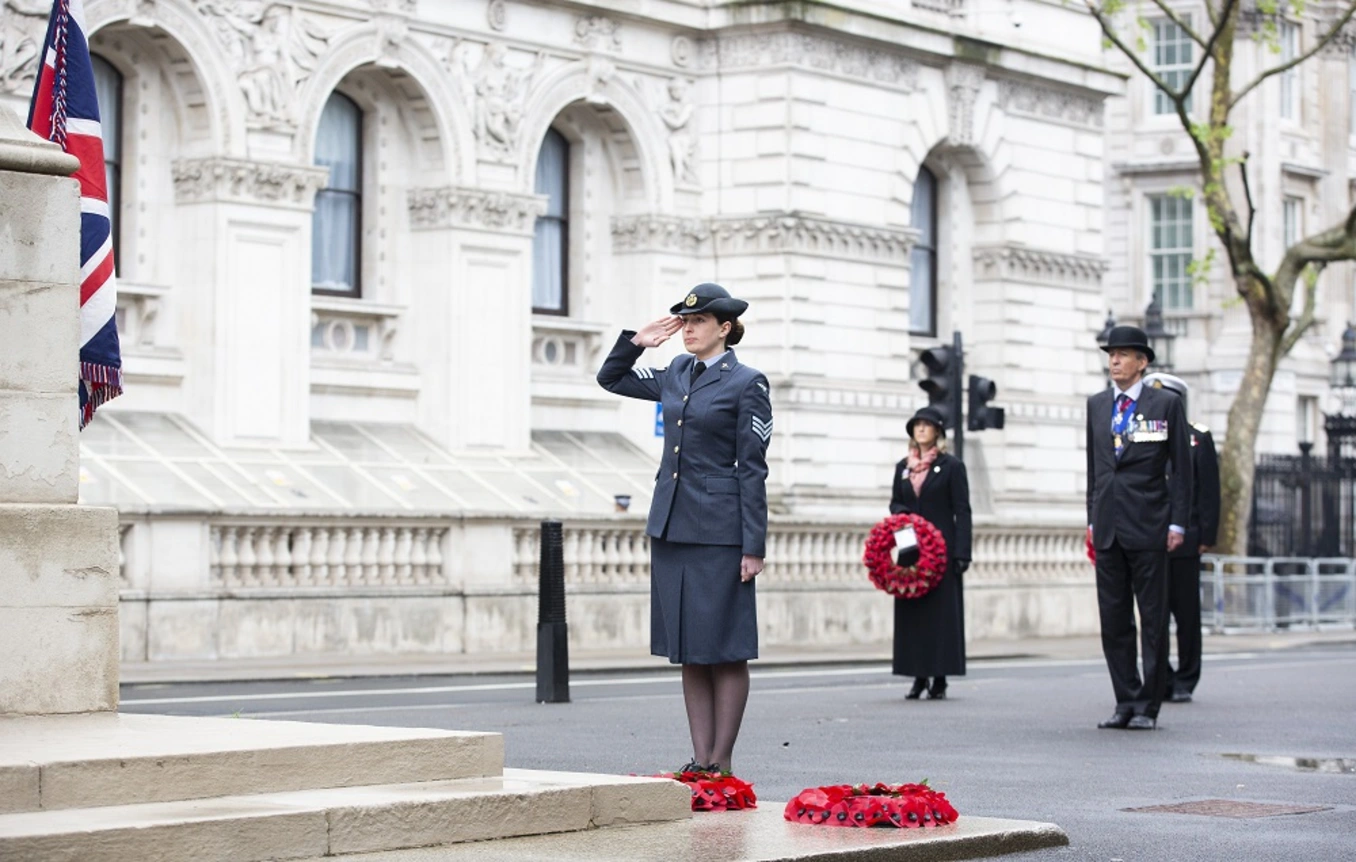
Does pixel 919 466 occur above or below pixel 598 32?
below

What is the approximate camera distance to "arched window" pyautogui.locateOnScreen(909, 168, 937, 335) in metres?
40.8

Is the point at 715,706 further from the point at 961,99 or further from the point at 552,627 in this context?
the point at 961,99

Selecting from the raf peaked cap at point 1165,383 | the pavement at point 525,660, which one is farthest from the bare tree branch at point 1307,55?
the raf peaked cap at point 1165,383

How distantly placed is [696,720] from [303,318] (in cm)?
1995

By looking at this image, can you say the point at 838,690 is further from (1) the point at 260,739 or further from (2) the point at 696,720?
(1) the point at 260,739

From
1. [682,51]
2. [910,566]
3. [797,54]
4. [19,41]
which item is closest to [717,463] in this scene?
[910,566]

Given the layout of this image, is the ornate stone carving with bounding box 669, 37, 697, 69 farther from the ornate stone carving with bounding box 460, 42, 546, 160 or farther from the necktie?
the necktie

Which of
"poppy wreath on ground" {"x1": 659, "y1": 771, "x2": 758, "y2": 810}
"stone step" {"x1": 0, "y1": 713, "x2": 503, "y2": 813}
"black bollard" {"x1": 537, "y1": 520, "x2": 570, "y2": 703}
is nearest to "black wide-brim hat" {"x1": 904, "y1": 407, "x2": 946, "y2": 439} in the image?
"black bollard" {"x1": 537, "y1": 520, "x2": 570, "y2": 703}

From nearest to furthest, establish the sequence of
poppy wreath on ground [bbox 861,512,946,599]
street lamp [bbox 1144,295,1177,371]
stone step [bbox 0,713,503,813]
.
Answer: stone step [bbox 0,713,503,813], poppy wreath on ground [bbox 861,512,946,599], street lamp [bbox 1144,295,1177,371]

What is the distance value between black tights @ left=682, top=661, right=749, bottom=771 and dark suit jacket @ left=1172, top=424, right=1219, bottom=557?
25.8 ft

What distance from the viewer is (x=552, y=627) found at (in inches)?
785

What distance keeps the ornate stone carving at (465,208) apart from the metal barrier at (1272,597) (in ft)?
31.6

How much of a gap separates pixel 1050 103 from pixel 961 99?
2.45 metres

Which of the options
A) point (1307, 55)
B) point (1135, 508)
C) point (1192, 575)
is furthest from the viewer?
point (1307, 55)
